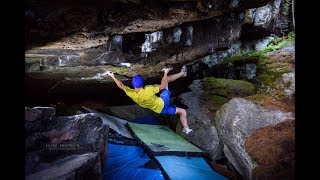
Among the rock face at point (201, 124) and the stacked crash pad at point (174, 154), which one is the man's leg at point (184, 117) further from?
the rock face at point (201, 124)

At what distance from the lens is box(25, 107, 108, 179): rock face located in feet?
19.9

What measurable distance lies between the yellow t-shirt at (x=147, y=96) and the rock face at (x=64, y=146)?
57.7 inches

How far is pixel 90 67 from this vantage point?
8648mm

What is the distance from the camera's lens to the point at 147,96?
854 centimetres

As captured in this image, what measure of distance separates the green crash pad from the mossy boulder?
267cm

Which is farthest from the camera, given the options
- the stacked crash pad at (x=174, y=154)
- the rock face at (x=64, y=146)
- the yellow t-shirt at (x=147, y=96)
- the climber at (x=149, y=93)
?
the yellow t-shirt at (x=147, y=96)

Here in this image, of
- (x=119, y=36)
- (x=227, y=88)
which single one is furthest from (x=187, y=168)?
(x=227, y=88)

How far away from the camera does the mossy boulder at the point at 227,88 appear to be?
11133 millimetres

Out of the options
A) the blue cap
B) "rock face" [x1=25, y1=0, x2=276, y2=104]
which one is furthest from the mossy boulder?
the blue cap

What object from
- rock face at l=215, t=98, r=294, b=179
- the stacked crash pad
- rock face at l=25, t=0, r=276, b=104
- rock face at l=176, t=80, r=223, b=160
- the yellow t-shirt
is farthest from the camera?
rock face at l=176, t=80, r=223, b=160

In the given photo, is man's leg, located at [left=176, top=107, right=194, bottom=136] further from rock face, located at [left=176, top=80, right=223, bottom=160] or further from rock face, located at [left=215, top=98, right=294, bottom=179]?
rock face, located at [left=215, top=98, right=294, bottom=179]

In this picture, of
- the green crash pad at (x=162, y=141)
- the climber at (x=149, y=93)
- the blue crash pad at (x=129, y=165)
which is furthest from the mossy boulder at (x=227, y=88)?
the blue crash pad at (x=129, y=165)
